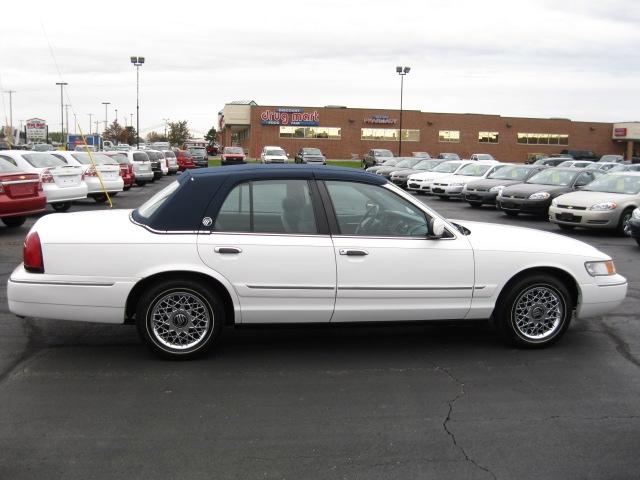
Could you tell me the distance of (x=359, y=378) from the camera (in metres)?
5.30

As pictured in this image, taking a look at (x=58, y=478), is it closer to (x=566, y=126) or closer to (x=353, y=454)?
(x=353, y=454)

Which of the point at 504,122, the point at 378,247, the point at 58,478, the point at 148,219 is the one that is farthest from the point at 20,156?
the point at 504,122

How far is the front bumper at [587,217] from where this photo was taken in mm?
15070

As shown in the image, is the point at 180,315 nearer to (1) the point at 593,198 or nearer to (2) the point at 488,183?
(1) the point at 593,198

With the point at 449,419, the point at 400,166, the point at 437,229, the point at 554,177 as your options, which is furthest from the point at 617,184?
the point at 400,166

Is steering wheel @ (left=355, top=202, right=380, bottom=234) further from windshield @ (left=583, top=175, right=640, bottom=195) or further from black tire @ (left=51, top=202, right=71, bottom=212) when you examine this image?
black tire @ (left=51, top=202, right=71, bottom=212)

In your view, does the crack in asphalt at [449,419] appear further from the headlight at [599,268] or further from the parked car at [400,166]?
the parked car at [400,166]

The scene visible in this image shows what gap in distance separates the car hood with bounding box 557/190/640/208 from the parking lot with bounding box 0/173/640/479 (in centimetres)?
918

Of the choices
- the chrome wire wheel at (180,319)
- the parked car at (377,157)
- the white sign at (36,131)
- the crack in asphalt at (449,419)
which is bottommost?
the crack in asphalt at (449,419)

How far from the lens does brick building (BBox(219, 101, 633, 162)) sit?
240 ft

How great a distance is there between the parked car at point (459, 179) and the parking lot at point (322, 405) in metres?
18.6

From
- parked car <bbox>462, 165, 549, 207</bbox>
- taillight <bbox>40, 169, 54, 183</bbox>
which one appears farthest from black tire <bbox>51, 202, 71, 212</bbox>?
parked car <bbox>462, 165, 549, 207</bbox>

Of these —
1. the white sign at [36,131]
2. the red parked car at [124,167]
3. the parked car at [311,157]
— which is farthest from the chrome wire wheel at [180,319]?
the white sign at [36,131]

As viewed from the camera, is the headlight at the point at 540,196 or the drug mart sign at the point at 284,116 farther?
the drug mart sign at the point at 284,116
